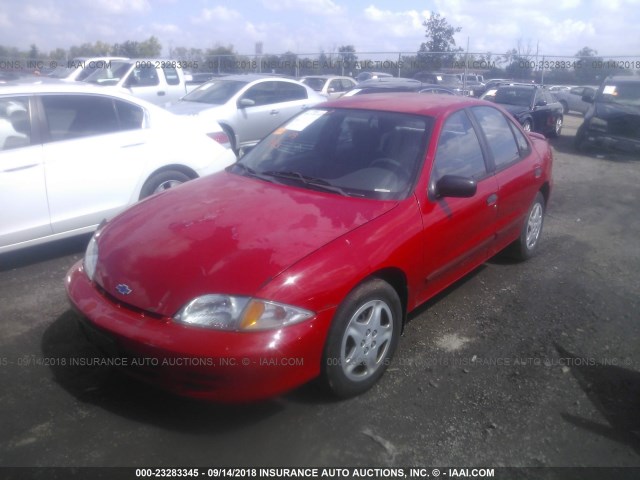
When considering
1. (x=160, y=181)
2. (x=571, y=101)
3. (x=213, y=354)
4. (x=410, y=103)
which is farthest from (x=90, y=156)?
(x=571, y=101)

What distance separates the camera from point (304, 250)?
290 cm

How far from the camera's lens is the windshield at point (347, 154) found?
3623 mm

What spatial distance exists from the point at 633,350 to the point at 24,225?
4823mm

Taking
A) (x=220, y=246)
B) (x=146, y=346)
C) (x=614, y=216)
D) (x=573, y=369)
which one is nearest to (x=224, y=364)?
(x=146, y=346)

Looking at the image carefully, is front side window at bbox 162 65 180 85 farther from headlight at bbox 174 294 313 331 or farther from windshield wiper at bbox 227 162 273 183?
headlight at bbox 174 294 313 331

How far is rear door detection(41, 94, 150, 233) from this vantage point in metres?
4.86

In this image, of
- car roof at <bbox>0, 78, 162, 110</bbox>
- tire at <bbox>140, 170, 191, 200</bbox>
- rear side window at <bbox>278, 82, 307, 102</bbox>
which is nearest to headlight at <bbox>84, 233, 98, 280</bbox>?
tire at <bbox>140, 170, 191, 200</bbox>

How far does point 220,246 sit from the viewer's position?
298 centimetres

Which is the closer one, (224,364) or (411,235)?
(224,364)

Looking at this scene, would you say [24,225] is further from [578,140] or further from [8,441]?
[578,140]

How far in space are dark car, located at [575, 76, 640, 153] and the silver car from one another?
6223 mm

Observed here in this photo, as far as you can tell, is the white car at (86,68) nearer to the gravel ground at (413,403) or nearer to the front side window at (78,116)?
the front side window at (78,116)

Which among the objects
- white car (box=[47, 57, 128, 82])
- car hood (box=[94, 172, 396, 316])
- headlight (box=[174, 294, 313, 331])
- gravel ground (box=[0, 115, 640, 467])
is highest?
white car (box=[47, 57, 128, 82])

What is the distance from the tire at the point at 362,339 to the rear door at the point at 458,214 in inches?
20.5
